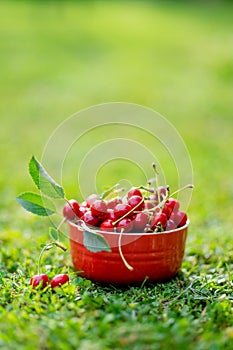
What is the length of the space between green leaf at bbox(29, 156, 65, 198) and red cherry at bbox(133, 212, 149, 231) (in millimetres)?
418

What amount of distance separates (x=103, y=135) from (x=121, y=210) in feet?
18.4

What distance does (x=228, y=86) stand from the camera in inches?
488

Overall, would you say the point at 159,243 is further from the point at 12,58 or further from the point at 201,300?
the point at 12,58

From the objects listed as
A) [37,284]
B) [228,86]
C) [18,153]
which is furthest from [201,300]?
[228,86]

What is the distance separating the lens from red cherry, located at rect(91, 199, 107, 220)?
307 cm

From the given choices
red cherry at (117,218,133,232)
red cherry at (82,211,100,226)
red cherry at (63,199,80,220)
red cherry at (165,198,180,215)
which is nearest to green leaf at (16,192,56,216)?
red cherry at (63,199,80,220)

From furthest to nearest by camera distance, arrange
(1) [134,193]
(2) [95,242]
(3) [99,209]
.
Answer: (1) [134,193], (3) [99,209], (2) [95,242]

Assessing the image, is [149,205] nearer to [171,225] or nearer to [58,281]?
[171,225]

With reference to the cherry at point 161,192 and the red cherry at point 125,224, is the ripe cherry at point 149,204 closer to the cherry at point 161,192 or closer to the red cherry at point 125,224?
the cherry at point 161,192

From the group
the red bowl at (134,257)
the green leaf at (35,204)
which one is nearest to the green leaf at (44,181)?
the green leaf at (35,204)

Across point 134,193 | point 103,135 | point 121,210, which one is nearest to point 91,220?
point 121,210

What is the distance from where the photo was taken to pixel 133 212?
3.07 metres

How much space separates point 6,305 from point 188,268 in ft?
4.00

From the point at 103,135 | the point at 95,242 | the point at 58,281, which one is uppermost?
the point at 103,135
